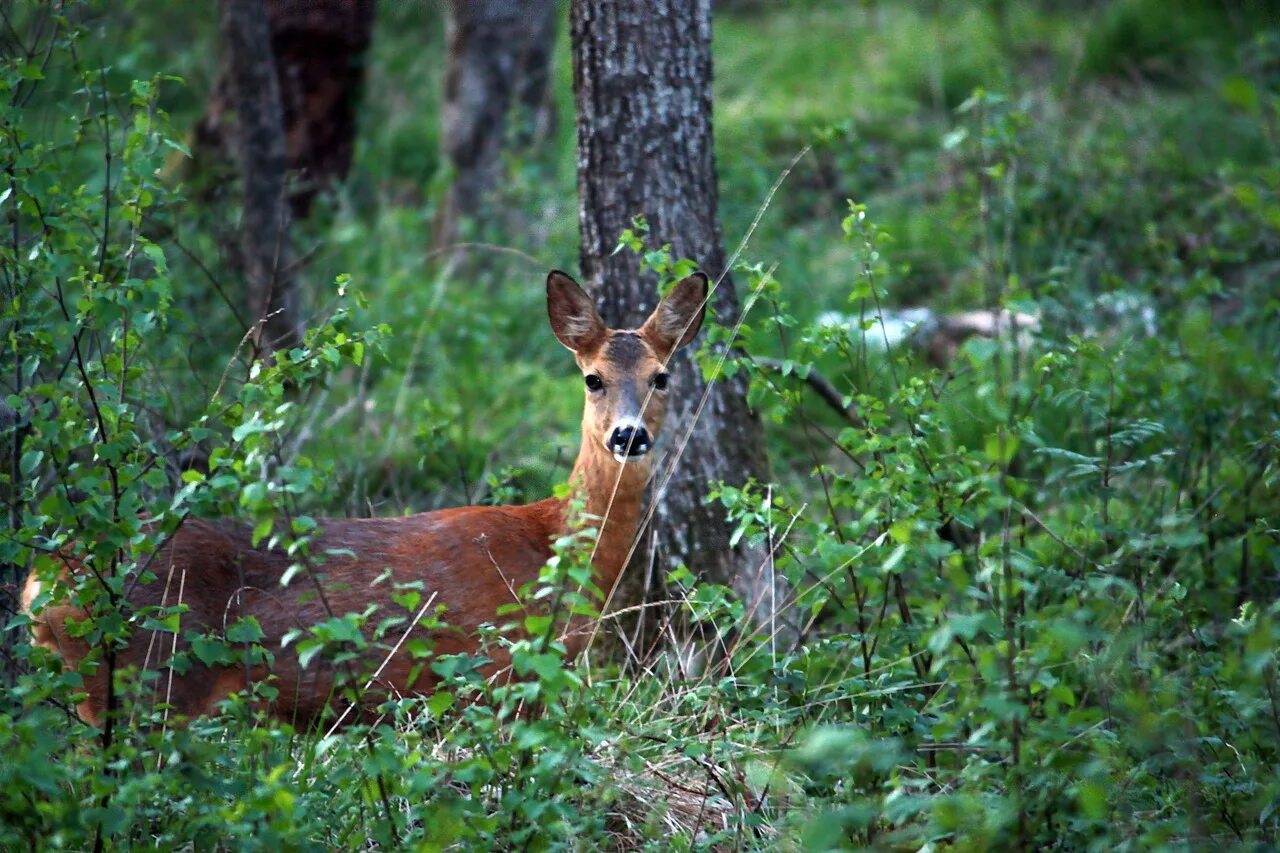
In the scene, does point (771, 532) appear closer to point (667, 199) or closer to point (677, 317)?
point (677, 317)

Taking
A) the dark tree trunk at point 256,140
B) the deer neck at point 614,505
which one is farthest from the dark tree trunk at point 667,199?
the dark tree trunk at point 256,140

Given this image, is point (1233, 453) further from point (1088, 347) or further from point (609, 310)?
point (609, 310)

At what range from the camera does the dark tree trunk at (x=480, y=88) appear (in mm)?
9555

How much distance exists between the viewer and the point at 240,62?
6668 mm

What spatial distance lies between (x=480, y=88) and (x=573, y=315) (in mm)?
5362

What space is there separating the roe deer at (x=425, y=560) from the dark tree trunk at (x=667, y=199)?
0.26 meters

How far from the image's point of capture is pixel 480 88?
9703 mm

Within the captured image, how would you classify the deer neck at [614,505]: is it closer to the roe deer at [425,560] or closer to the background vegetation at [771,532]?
the roe deer at [425,560]

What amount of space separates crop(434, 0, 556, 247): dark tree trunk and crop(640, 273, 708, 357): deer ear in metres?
5.00

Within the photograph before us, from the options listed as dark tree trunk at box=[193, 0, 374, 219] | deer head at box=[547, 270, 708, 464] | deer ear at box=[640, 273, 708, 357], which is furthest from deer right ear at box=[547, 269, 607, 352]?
dark tree trunk at box=[193, 0, 374, 219]

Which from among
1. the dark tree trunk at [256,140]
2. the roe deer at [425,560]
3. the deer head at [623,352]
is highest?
the dark tree trunk at [256,140]

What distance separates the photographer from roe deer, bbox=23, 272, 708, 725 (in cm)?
404

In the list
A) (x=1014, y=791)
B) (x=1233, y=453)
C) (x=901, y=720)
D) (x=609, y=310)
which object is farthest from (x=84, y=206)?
(x=1233, y=453)

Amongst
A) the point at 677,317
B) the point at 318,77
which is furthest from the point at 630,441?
the point at 318,77
